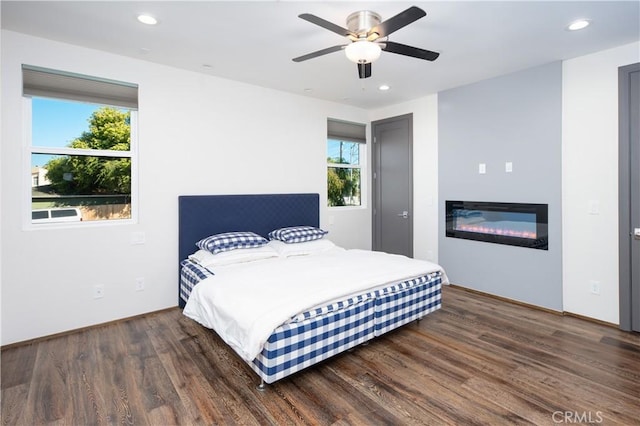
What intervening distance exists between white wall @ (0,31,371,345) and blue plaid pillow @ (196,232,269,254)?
0.45 meters

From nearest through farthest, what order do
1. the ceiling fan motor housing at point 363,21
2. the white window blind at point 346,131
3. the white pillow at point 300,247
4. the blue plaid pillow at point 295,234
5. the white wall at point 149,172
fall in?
the ceiling fan motor housing at point 363,21
the white wall at point 149,172
the white pillow at point 300,247
the blue plaid pillow at point 295,234
the white window blind at point 346,131

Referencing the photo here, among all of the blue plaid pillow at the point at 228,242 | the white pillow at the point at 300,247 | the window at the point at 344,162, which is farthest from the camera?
the window at the point at 344,162

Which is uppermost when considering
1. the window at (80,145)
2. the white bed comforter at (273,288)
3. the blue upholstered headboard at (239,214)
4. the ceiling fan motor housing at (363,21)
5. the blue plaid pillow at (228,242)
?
the ceiling fan motor housing at (363,21)

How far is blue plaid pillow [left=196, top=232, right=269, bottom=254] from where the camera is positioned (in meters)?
3.47

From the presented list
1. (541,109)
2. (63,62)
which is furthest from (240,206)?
(541,109)

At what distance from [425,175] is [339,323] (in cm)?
305

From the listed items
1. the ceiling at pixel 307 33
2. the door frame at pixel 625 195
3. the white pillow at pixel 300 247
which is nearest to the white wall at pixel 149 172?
the ceiling at pixel 307 33

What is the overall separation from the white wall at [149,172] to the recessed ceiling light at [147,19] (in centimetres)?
90

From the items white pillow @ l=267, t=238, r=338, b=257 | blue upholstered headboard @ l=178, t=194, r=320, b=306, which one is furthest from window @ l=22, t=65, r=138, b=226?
white pillow @ l=267, t=238, r=338, b=257

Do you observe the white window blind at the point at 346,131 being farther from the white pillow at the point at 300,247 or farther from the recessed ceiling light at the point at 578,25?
the recessed ceiling light at the point at 578,25

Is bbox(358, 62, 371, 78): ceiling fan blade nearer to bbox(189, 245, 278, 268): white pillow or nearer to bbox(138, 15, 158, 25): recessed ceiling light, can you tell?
bbox(138, 15, 158, 25): recessed ceiling light

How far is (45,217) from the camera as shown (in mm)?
3094

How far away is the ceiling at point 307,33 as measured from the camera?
2439mm

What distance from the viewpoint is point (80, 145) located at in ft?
10.7
